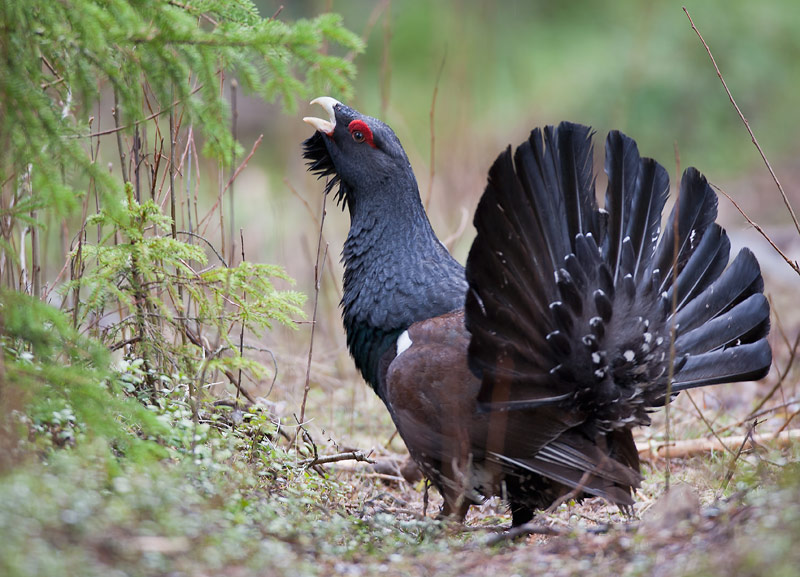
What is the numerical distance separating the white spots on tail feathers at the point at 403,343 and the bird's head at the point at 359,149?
929 millimetres

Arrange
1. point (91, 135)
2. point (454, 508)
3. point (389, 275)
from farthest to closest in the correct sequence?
point (389, 275) < point (454, 508) < point (91, 135)

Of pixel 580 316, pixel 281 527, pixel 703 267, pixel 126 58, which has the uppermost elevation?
pixel 126 58

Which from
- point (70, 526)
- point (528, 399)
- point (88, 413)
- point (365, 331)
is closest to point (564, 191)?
point (528, 399)

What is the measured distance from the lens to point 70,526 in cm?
253

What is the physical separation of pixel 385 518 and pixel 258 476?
635 mm

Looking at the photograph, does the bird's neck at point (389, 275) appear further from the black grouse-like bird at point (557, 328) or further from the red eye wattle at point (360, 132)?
the red eye wattle at point (360, 132)

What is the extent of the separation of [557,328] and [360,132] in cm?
165

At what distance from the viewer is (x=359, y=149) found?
4.61 meters

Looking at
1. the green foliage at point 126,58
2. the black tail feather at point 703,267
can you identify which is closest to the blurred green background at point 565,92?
the black tail feather at point 703,267

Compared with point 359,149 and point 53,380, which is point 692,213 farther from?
point 53,380

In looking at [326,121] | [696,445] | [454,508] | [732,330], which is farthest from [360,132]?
[696,445]

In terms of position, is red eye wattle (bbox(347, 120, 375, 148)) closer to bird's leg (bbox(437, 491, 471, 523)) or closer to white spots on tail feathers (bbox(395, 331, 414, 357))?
white spots on tail feathers (bbox(395, 331, 414, 357))

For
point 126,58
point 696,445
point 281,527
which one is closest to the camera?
point 281,527

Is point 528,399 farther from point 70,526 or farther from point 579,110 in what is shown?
point 579,110
